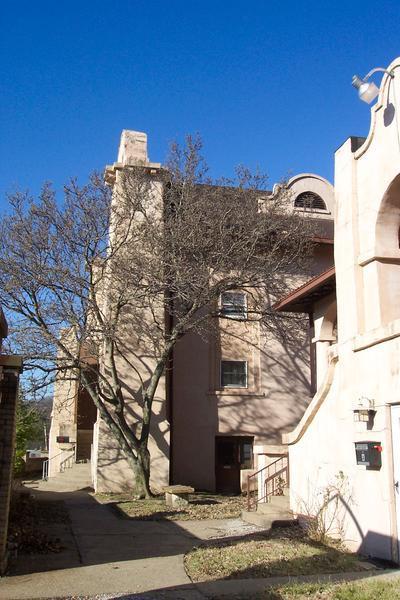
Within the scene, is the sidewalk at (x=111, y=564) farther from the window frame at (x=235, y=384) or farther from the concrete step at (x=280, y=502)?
the window frame at (x=235, y=384)

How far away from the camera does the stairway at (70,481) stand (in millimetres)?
21156

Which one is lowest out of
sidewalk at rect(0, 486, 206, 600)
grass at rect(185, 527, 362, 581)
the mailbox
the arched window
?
sidewalk at rect(0, 486, 206, 600)

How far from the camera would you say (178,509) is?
14.6 metres

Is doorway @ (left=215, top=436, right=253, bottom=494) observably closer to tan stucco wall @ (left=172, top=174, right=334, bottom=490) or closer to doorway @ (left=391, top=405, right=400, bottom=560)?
tan stucco wall @ (left=172, top=174, right=334, bottom=490)

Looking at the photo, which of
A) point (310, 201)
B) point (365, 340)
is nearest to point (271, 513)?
point (365, 340)

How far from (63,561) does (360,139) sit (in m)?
8.18

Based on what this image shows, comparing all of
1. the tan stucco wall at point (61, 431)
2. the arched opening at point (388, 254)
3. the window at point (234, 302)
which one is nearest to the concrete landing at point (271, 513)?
the arched opening at point (388, 254)

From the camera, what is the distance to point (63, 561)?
8477 millimetres

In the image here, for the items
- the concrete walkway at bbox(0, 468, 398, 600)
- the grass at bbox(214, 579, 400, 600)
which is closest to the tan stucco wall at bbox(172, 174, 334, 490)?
the concrete walkway at bbox(0, 468, 398, 600)

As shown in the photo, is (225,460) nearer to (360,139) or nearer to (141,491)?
(141,491)

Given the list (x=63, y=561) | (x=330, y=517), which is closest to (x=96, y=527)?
(x=63, y=561)

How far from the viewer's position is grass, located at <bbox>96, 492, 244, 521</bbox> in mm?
13391

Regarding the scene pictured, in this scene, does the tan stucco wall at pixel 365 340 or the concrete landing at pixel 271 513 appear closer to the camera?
the tan stucco wall at pixel 365 340

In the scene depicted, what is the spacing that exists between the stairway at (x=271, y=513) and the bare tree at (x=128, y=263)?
5.76m
